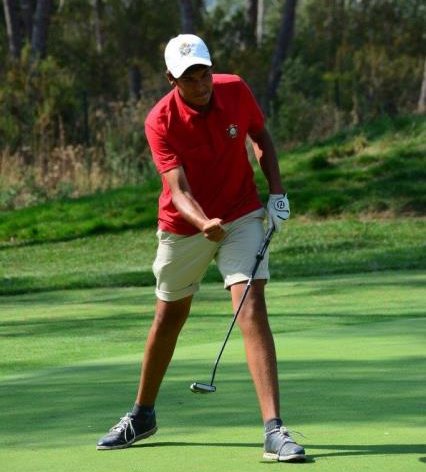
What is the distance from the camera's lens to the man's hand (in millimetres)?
6332

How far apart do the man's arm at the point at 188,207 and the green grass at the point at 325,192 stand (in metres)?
16.1

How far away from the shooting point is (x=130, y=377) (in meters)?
8.75

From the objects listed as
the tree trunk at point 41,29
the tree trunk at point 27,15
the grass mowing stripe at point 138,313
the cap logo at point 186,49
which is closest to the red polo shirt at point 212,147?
the cap logo at point 186,49

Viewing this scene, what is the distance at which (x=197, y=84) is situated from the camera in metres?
6.41

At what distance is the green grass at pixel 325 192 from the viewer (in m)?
22.9

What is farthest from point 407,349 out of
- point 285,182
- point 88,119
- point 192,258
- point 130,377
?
point 88,119

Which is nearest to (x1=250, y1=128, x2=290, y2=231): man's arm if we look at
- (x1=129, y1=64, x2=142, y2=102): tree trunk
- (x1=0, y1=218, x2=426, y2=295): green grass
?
(x1=0, y1=218, x2=426, y2=295): green grass

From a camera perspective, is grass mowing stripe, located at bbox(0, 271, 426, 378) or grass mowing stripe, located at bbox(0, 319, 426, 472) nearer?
grass mowing stripe, located at bbox(0, 319, 426, 472)

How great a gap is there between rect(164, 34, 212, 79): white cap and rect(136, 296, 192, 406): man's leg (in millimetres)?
1066

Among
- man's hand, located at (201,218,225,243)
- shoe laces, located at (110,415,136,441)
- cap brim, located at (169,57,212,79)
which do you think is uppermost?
cap brim, located at (169,57,212,79)

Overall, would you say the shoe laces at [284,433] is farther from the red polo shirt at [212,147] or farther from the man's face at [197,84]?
the man's face at [197,84]

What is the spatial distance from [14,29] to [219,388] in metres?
29.4

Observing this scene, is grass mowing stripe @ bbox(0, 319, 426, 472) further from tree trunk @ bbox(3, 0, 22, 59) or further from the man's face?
tree trunk @ bbox(3, 0, 22, 59)

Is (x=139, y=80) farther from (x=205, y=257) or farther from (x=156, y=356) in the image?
(x=205, y=257)
